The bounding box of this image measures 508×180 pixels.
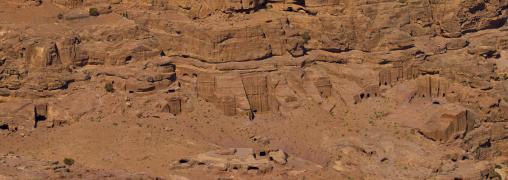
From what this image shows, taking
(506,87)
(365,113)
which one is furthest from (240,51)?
(506,87)

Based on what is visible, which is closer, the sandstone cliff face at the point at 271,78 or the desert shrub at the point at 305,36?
the sandstone cliff face at the point at 271,78

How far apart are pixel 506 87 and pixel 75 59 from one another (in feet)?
115

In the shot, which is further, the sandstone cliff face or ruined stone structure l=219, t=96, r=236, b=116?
ruined stone structure l=219, t=96, r=236, b=116

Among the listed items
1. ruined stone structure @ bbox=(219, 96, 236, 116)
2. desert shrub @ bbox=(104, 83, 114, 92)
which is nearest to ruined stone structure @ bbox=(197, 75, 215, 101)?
ruined stone structure @ bbox=(219, 96, 236, 116)

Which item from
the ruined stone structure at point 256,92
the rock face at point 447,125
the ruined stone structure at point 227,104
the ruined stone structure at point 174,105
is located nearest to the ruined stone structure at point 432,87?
the rock face at point 447,125

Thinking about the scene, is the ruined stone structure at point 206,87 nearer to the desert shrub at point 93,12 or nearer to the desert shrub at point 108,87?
the desert shrub at point 108,87

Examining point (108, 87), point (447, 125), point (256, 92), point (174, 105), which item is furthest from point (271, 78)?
point (447, 125)

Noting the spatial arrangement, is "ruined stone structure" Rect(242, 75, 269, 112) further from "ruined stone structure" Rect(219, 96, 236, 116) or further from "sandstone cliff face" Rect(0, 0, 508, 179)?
"ruined stone structure" Rect(219, 96, 236, 116)

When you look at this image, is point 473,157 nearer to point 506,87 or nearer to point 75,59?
point 506,87

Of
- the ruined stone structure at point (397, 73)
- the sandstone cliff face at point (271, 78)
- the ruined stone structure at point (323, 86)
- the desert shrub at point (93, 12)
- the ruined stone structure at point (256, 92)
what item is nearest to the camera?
the sandstone cliff face at point (271, 78)

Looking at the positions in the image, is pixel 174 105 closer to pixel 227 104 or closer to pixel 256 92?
pixel 227 104

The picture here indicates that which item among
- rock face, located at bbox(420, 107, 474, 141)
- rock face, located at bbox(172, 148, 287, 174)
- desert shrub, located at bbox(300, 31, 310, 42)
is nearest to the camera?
rock face, located at bbox(172, 148, 287, 174)

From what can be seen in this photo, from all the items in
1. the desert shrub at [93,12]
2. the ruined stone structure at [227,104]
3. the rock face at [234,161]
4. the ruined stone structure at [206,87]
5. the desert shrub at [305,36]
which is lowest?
the rock face at [234,161]

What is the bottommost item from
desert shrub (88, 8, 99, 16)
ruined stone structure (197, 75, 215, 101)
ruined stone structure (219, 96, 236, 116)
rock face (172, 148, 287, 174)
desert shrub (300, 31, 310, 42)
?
rock face (172, 148, 287, 174)
